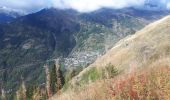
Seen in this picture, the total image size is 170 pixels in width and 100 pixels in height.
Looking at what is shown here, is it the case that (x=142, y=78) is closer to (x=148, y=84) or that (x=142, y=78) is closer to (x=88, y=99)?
(x=148, y=84)

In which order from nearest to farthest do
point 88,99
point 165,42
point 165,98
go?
point 165,98 < point 88,99 < point 165,42

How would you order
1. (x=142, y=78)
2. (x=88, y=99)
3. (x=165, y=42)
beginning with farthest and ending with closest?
(x=165, y=42) < (x=88, y=99) < (x=142, y=78)

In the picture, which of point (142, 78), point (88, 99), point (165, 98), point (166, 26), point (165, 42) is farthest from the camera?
point (166, 26)

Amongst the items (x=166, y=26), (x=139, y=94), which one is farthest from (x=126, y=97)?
(x=166, y=26)

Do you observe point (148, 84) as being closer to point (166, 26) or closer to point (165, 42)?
point (165, 42)

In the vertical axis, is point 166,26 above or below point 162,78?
above

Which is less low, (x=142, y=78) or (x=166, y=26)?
(x=166, y=26)

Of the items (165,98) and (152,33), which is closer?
(165,98)

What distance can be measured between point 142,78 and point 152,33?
8222 cm

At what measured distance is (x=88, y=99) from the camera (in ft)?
35.4

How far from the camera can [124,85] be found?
9.98 meters

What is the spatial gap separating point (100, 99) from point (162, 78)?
1682 millimetres

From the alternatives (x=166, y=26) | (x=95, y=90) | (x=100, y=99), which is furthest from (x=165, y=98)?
(x=166, y=26)

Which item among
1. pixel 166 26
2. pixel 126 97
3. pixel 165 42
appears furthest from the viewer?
pixel 166 26
